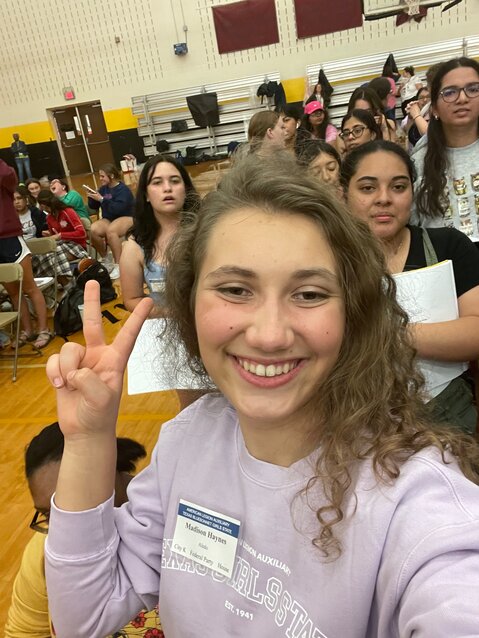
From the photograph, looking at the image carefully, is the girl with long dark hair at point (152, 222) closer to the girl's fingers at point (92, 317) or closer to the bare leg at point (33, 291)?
the girl's fingers at point (92, 317)

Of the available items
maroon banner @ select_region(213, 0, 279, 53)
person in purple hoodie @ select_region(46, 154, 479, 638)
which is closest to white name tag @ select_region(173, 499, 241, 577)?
person in purple hoodie @ select_region(46, 154, 479, 638)

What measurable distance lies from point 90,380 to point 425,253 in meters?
1.17

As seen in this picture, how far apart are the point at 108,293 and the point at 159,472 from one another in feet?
15.5

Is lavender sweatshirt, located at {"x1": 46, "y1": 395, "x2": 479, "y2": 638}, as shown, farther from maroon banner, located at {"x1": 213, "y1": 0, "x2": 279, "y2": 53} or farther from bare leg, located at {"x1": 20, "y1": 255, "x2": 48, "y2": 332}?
maroon banner, located at {"x1": 213, "y1": 0, "x2": 279, "y2": 53}

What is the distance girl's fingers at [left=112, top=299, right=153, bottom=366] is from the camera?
1.02 metres

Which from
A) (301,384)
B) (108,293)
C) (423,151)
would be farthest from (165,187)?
(108,293)

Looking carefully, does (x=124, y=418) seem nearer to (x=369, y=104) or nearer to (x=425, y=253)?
(x=425, y=253)

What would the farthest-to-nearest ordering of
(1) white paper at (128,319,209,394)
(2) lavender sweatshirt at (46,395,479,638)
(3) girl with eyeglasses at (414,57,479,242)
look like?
(3) girl with eyeglasses at (414,57,479,242) → (1) white paper at (128,319,209,394) → (2) lavender sweatshirt at (46,395,479,638)

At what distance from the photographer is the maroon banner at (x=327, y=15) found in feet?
37.7

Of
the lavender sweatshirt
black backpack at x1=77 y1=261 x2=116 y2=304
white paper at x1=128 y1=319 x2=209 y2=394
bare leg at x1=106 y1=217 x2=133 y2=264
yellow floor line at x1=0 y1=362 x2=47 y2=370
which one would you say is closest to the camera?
the lavender sweatshirt

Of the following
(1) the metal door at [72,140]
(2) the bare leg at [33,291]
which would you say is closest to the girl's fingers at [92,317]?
(2) the bare leg at [33,291]

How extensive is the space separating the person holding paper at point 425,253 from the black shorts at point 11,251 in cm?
389

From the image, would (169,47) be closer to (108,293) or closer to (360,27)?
(360,27)

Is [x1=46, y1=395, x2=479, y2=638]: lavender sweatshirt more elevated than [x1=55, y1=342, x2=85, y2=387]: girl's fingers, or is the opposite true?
[x1=55, y1=342, x2=85, y2=387]: girl's fingers
